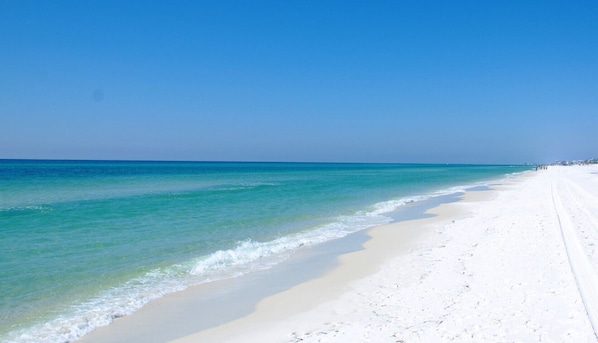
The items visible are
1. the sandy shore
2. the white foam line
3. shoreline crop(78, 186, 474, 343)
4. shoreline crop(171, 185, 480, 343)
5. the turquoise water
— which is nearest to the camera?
the sandy shore

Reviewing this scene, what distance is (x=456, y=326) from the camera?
230 inches

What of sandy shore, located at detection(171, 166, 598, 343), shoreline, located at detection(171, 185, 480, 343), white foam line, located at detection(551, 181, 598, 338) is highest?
white foam line, located at detection(551, 181, 598, 338)

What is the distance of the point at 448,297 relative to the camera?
7.30 m

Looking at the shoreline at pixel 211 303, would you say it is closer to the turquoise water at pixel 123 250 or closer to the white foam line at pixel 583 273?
the turquoise water at pixel 123 250

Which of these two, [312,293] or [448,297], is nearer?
[448,297]

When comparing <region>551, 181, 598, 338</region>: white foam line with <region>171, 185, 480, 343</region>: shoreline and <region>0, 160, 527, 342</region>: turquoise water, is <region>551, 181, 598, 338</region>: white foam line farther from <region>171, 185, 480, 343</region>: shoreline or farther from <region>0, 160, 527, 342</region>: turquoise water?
<region>0, 160, 527, 342</region>: turquoise water

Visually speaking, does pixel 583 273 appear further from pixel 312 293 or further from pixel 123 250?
pixel 123 250

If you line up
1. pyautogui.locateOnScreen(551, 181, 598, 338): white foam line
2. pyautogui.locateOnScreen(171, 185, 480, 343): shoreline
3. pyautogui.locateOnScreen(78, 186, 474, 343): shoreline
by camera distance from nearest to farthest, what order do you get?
pyautogui.locateOnScreen(551, 181, 598, 338): white foam line
pyautogui.locateOnScreen(171, 185, 480, 343): shoreline
pyautogui.locateOnScreen(78, 186, 474, 343): shoreline

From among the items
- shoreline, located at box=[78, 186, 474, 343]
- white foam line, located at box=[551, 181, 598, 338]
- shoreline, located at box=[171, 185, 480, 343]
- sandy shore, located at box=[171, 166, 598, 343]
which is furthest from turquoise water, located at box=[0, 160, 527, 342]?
white foam line, located at box=[551, 181, 598, 338]

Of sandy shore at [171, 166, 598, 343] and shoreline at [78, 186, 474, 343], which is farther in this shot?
shoreline at [78, 186, 474, 343]

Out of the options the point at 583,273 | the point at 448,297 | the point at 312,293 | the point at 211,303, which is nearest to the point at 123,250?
the point at 211,303

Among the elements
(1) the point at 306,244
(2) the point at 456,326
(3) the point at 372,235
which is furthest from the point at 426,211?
(2) the point at 456,326

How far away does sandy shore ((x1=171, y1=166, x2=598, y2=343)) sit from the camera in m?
5.75

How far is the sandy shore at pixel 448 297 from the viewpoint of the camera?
5750 millimetres
